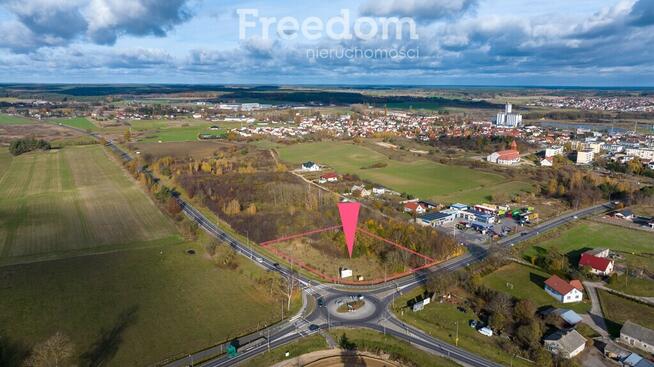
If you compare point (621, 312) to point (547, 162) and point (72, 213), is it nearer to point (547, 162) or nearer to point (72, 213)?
point (72, 213)

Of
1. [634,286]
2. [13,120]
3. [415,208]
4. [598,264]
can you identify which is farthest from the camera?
[13,120]

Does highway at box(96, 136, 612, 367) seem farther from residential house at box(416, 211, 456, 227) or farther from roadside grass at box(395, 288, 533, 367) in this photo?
residential house at box(416, 211, 456, 227)

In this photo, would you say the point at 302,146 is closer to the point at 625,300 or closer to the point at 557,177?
the point at 557,177

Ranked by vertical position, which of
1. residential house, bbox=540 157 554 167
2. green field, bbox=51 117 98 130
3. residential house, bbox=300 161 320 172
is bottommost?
residential house, bbox=300 161 320 172

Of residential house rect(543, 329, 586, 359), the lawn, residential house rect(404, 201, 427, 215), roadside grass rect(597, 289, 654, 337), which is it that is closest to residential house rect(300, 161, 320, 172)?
residential house rect(404, 201, 427, 215)

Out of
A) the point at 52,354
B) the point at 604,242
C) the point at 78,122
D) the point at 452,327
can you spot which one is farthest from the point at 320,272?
the point at 78,122

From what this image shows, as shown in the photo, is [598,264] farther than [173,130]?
No

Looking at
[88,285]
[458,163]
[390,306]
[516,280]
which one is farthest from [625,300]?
[458,163]
